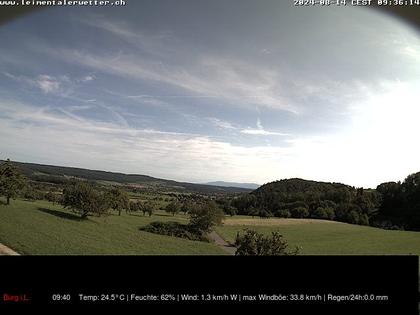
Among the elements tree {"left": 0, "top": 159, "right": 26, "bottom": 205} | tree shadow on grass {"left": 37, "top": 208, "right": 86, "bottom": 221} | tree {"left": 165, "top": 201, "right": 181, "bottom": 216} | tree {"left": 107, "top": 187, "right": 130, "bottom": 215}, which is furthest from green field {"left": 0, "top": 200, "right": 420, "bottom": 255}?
tree {"left": 107, "top": 187, "right": 130, "bottom": 215}

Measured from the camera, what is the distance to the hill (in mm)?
12016

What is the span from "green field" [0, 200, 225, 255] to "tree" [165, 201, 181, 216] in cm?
55

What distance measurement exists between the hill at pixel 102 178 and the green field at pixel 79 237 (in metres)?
1.72

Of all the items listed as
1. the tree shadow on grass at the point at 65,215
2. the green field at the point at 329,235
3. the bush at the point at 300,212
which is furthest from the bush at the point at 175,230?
the bush at the point at 300,212

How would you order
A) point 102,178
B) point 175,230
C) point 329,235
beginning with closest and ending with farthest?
point 102,178 < point 175,230 < point 329,235

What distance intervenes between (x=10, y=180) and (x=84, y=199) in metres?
4.46

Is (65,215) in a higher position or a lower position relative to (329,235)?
higher

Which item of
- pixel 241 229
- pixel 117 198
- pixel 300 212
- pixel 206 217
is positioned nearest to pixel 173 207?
pixel 117 198

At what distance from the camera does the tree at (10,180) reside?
14.8 m

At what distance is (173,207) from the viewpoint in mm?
18250
